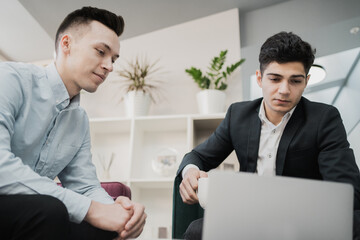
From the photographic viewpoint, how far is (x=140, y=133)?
282 cm

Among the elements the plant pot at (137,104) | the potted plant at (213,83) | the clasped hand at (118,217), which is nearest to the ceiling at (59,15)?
the potted plant at (213,83)

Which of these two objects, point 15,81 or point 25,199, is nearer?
point 25,199

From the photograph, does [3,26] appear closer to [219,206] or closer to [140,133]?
[140,133]

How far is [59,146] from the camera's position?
1259mm

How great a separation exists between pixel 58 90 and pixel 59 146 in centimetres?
23

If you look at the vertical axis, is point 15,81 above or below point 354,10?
below

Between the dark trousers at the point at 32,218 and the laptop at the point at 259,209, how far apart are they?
1.22 feet

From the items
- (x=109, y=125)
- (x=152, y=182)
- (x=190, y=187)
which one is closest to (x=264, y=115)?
(x=190, y=187)

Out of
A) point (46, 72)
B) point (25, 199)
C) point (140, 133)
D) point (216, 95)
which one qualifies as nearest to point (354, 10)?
point (216, 95)

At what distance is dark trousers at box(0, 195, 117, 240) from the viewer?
75cm

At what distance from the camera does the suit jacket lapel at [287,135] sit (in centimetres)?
133

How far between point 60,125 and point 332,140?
1106 mm

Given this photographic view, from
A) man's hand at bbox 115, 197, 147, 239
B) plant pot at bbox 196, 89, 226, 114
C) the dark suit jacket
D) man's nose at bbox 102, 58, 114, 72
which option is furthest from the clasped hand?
plant pot at bbox 196, 89, 226, 114

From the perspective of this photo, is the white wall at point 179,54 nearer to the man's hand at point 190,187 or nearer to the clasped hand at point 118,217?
the man's hand at point 190,187
